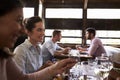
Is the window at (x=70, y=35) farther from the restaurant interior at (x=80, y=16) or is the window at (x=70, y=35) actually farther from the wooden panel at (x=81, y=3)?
the wooden panel at (x=81, y=3)

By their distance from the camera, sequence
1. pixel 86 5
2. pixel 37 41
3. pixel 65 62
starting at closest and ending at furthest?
pixel 65 62, pixel 37 41, pixel 86 5

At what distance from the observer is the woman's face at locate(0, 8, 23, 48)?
1094 millimetres

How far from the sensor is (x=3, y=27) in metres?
1.09

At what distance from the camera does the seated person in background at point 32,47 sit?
8.71ft

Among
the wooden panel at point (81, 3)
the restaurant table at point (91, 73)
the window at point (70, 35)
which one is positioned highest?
the wooden panel at point (81, 3)

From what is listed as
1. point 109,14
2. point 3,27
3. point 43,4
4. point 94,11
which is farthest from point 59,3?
point 3,27

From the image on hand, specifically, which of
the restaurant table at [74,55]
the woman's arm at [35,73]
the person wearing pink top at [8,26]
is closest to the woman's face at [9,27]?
the person wearing pink top at [8,26]

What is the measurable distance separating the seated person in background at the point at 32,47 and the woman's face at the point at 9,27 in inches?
58.4

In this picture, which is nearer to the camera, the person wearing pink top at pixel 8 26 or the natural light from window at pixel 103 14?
the person wearing pink top at pixel 8 26

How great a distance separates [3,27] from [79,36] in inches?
314

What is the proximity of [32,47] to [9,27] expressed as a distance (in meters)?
1.73

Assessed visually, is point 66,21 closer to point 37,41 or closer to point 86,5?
point 86,5

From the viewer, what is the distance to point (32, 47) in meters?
2.83

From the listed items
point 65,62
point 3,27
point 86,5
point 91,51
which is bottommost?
point 91,51
